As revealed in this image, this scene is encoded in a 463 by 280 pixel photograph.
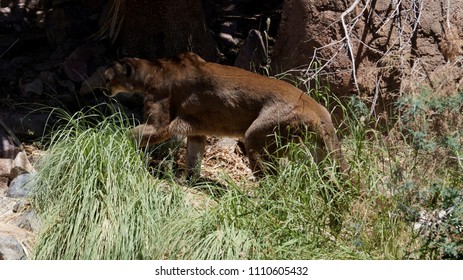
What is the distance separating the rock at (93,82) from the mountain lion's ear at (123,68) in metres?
1.07

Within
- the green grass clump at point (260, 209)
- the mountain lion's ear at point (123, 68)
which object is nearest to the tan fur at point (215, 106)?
the mountain lion's ear at point (123, 68)

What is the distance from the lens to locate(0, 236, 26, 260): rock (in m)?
8.07

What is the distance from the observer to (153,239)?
7.94m

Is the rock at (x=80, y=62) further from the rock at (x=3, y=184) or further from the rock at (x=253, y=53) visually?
the rock at (x=3, y=184)

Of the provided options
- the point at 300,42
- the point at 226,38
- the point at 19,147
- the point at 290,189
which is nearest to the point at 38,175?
the point at 19,147

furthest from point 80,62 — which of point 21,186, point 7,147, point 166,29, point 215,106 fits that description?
point 21,186

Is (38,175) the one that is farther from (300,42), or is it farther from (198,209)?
(300,42)

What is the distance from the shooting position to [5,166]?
32.6 feet

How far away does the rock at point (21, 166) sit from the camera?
973 cm

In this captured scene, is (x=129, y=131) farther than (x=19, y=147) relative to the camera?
No

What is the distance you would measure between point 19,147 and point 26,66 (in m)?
2.22

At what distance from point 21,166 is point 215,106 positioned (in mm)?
2063

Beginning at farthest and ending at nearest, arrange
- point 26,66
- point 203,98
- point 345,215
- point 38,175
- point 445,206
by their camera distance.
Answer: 1. point 26,66
2. point 203,98
3. point 38,175
4. point 345,215
5. point 445,206

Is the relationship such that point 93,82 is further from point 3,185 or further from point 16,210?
point 16,210
